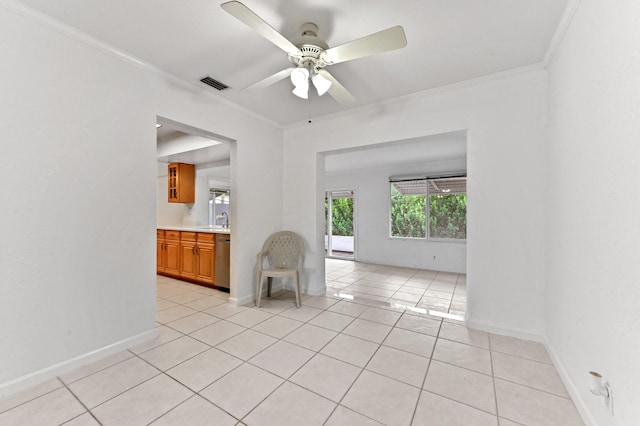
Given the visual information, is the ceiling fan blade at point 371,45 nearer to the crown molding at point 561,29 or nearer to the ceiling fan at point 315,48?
the ceiling fan at point 315,48

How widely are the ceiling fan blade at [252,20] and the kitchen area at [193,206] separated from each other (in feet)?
5.17

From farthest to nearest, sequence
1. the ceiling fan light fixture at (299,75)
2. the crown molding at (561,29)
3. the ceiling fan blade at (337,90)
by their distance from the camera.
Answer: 1. the ceiling fan blade at (337,90)
2. the ceiling fan light fixture at (299,75)
3. the crown molding at (561,29)

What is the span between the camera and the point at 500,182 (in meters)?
2.51

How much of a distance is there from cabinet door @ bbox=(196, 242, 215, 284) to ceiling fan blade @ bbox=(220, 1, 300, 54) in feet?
10.3

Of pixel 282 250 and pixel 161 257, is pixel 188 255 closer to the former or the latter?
pixel 161 257

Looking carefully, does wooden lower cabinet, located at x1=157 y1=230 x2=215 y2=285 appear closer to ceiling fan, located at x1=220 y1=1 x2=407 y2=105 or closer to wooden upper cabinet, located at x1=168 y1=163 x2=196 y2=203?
wooden upper cabinet, located at x1=168 y1=163 x2=196 y2=203

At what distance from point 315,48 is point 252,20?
1.86 ft

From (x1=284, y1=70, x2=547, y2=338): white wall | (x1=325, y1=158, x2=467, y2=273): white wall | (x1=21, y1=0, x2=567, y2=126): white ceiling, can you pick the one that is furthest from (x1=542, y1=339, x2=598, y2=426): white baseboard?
(x1=325, y1=158, x2=467, y2=273): white wall

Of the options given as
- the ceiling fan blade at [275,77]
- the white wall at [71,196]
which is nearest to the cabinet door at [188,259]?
the white wall at [71,196]

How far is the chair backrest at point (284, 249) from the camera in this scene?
3.64 metres

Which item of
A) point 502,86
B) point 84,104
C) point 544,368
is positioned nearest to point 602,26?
point 502,86

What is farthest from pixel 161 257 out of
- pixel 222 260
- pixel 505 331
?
pixel 505 331

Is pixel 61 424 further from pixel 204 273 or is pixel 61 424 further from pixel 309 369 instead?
pixel 204 273

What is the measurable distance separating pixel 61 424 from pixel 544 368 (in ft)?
10.2
